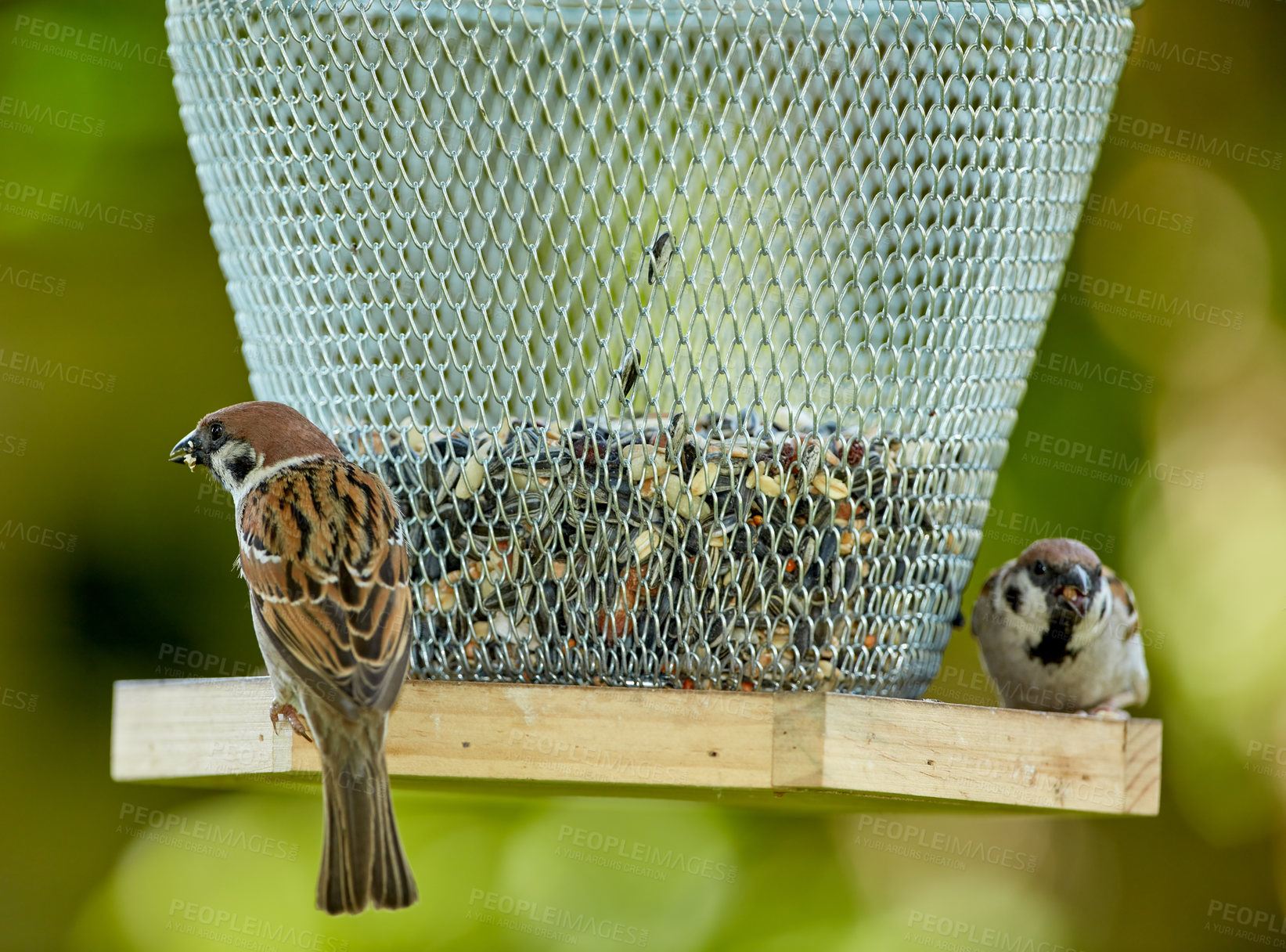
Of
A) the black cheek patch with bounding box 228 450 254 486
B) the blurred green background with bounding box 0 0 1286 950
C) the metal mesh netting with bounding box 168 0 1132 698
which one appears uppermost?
the metal mesh netting with bounding box 168 0 1132 698

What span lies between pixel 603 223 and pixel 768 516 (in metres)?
0.56

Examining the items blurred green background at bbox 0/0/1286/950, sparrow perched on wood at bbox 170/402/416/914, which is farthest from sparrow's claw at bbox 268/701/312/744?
blurred green background at bbox 0/0/1286/950

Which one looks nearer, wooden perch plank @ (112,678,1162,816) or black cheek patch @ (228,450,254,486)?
wooden perch plank @ (112,678,1162,816)

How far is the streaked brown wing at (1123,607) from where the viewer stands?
3.50 metres

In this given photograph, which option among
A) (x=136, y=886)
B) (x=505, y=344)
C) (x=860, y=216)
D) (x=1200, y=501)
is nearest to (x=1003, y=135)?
(x=860, y=216)

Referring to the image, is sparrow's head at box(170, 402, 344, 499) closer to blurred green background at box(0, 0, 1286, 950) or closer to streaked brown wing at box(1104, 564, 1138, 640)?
blurred green background at box(0, 0, 1286, 950)

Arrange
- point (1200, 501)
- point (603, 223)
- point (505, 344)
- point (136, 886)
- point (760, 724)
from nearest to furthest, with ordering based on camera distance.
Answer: point (760, 724)
point (603, 223)
point (505, 344)
point (136, 886)
point (1200, 501)

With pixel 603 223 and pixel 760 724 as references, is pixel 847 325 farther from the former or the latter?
pixel 760 724

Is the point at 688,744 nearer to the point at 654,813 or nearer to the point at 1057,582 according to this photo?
the point at 1057,582

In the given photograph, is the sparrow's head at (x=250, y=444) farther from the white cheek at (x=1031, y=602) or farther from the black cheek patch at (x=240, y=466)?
the white cheek at (x=1031, y=602)

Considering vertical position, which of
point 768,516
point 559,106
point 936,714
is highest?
point 559,106

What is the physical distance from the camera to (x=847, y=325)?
2521mm

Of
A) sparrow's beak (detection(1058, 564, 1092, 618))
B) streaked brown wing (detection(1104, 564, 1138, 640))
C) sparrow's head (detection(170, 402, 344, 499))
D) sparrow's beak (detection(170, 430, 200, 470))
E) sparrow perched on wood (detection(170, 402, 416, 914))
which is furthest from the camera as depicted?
streaked brown wing (detection(1104, 564, 1138, 640))

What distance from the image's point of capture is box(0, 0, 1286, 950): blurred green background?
4.14 metres
